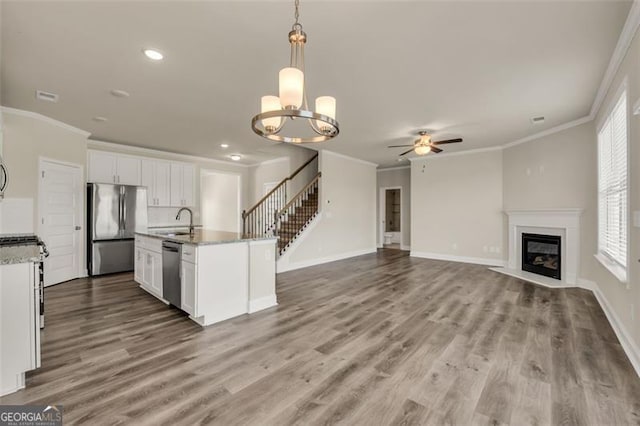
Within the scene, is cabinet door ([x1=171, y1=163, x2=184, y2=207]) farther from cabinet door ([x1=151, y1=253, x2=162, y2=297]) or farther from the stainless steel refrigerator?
cabinet door ([x1=151, y1=253, x2=162, y2=297])

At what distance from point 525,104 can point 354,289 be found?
3.71 meters

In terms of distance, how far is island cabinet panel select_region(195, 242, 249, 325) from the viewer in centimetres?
315

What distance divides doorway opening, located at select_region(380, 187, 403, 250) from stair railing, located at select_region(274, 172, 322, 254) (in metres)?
3.52

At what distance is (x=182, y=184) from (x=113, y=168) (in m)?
1.52

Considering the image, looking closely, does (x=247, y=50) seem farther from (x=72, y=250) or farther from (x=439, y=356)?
(x=72, y=250)

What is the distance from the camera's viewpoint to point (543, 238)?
18.1 ft

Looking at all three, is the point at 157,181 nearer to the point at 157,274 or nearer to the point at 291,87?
the point at 157,274

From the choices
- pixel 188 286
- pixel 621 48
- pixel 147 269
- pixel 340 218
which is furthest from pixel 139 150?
pixel 621 48

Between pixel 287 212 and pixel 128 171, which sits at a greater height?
pixel 128 171

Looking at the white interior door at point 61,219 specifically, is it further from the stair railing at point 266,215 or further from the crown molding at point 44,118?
the stair railing at point 266,215

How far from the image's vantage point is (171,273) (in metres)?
3.59

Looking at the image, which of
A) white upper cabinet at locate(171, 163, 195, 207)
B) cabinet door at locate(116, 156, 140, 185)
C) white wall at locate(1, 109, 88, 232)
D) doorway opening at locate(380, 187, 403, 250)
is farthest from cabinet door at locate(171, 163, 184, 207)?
doorway opening at locate(380, 187, 403, 250)

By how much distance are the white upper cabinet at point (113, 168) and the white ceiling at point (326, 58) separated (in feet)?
4.94

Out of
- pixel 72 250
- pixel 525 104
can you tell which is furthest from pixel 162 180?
pixel 525 104
